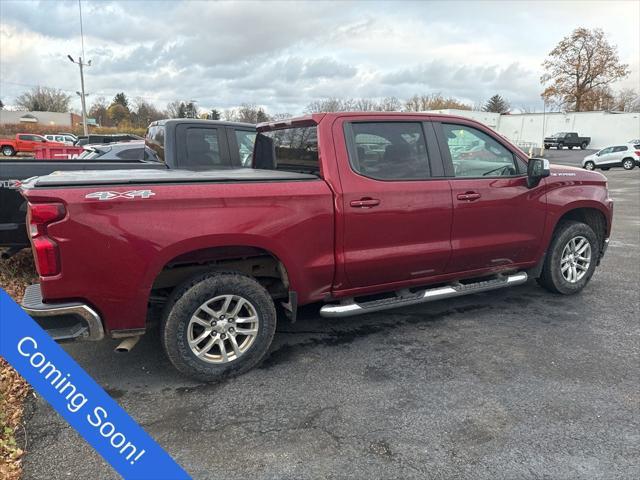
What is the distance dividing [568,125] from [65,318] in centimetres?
6225

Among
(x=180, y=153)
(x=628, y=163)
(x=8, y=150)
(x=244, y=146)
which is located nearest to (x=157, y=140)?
(x=180, y=153)

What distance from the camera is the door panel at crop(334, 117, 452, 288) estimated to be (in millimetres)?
3781

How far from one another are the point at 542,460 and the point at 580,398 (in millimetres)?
846

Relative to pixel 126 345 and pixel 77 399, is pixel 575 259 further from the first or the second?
pixel 77 399

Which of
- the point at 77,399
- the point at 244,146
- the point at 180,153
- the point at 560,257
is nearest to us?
the point at 77,399

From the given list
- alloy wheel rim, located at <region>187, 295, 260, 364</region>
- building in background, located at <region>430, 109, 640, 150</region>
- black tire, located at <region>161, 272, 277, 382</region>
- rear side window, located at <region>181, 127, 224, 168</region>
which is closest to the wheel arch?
black tire, located at <region>161, 272, 277, 382</region>

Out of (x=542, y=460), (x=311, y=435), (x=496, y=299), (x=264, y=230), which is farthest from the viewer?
(x=496, y=299)

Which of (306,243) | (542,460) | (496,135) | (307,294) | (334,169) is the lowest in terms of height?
(542,460)

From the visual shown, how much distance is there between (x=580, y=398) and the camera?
325 cm

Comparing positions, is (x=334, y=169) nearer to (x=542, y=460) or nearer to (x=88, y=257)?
(x=88, y=257)

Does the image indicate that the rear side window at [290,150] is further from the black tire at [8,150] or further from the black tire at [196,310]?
the black tire at [8,150]

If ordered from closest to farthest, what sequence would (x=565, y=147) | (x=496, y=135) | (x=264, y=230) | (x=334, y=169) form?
(x=264, y=230) → (x=334, y=169) → (x=496, y=135) → (x=565, y=147)

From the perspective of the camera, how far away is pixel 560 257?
512 centimetres

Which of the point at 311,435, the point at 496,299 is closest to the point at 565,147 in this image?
the point at 496,299
